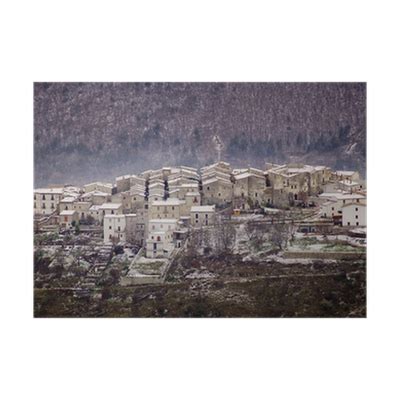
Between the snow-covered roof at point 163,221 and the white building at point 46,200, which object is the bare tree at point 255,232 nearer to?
the snow-covered roof at point 163,221

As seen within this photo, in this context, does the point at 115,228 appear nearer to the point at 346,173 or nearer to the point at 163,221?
the point at 163,221

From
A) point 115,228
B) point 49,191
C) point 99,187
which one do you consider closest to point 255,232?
point 115,228

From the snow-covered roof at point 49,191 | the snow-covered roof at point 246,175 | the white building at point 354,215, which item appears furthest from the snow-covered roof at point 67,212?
the white building at point 354,215

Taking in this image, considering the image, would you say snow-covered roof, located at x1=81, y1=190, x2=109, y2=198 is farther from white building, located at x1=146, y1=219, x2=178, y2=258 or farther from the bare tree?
the bare tree

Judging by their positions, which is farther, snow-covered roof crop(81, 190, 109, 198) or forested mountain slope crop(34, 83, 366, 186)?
snow-covered roof crop(81, 190, 109, 198)

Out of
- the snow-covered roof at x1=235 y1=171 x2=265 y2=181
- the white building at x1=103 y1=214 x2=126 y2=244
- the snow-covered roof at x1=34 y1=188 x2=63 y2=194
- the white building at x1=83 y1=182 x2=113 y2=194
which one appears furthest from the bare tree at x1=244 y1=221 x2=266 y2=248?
the snow-covered roof at x1=34 y1=188 x2=63 y2=194

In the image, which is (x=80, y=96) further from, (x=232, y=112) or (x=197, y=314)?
(x=197, y=314)
